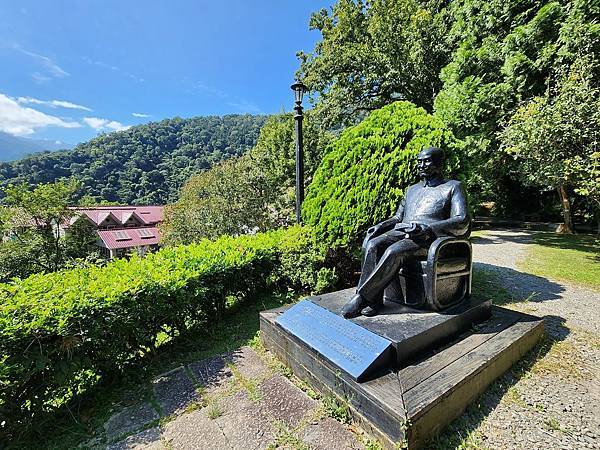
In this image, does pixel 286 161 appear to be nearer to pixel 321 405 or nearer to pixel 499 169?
pixel 499 169

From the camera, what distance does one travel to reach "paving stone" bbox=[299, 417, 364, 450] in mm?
2184

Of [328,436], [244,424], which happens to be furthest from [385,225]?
[244,424]

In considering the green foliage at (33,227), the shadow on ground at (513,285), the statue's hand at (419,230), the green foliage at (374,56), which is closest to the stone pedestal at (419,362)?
the statue's hand at (419,230)

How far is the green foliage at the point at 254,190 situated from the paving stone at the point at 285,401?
11.5m

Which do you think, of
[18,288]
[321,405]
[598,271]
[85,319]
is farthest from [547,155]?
[18,288]

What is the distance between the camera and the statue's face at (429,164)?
3.52 m

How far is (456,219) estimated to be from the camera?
3188 mm

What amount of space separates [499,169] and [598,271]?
6.52 m

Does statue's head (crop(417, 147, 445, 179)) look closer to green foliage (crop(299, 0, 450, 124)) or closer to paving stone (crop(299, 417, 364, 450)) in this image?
paving stone (crop(299, 417, 364, 450))

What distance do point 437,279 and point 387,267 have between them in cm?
54

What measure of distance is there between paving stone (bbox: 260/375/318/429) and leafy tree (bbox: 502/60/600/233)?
716 centimetres

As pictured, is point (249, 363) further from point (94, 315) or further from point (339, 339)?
point (94, 315)

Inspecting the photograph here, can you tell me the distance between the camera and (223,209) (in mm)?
14672

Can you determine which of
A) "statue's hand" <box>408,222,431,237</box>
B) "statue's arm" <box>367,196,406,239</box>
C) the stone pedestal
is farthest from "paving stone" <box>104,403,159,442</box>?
"statue's hand" <box>408,222,431,237</box>
